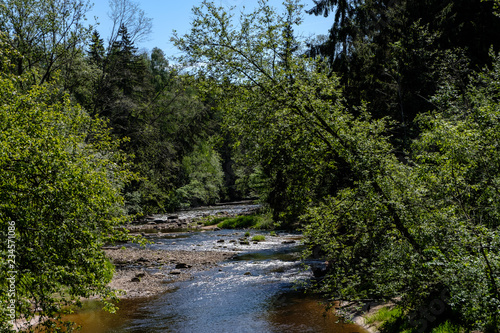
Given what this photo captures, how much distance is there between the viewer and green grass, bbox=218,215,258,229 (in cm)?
3591

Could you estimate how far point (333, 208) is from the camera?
28.6 ft

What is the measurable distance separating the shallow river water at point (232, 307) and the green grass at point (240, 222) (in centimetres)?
1521

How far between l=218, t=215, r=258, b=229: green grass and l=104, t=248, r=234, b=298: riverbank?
39.8ft

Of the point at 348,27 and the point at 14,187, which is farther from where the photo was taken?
the point at 348,27

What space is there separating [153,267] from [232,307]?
8011mm

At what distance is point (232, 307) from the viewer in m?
13.6

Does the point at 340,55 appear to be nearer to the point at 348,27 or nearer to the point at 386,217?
the point at 348,27

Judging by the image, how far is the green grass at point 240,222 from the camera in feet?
118

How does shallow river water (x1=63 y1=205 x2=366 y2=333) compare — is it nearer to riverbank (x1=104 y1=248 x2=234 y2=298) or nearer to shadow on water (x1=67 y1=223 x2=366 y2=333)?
shadow on water (x1=67 y1=223 x2=366 y2=333)

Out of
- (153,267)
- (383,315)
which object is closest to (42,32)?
(153,267)

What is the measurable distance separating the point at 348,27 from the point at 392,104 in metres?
4.88

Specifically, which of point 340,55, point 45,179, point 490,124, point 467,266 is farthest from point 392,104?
point 45,179

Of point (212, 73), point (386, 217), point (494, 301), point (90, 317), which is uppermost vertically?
point (212, 73)

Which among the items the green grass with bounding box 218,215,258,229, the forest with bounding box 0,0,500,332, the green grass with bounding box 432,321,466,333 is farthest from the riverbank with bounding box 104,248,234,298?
the green grass with bounding box 218,215,258,229
